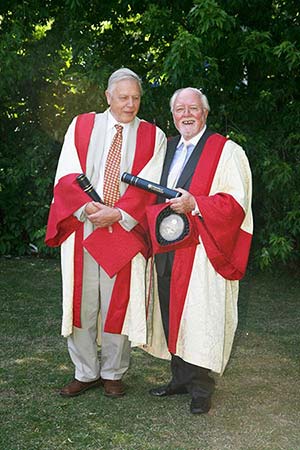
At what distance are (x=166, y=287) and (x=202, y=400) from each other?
635 mm

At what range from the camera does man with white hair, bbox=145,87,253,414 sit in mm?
3852

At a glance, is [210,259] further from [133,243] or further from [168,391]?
[168,391]

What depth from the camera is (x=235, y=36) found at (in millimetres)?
6164

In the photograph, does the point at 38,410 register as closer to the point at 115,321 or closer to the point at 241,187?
the point at 115,321

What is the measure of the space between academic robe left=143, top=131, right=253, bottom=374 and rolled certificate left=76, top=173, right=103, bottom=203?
1.47 feet

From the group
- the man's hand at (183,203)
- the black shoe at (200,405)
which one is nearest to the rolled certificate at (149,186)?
the man's hand at (183,203)

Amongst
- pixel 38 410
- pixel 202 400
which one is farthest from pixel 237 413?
pixel 38 410

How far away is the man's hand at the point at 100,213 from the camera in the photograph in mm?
3889

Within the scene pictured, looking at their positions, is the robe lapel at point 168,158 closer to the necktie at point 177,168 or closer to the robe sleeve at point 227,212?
A: the necktie at point 177,168

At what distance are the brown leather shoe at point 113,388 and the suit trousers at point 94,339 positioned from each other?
26mm

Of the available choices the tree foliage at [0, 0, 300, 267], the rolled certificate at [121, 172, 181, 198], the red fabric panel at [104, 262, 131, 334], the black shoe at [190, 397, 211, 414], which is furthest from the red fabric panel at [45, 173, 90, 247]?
the tree foliage at [0, 0, 300, 267]

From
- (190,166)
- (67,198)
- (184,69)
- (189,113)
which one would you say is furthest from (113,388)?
(184,69)

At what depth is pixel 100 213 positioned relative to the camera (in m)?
3.88

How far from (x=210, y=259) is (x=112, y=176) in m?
0.69
